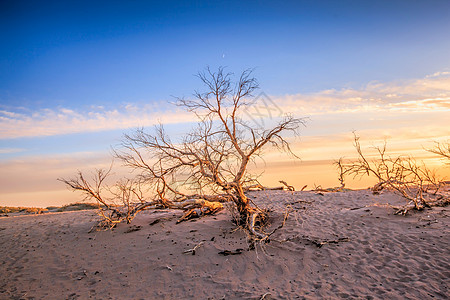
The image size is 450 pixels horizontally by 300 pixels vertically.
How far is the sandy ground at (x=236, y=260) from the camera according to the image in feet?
21.9

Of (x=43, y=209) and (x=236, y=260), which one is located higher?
(x=43, y=209)

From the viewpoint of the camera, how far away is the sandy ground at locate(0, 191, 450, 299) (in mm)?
6688

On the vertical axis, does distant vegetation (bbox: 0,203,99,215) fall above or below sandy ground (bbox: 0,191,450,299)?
above

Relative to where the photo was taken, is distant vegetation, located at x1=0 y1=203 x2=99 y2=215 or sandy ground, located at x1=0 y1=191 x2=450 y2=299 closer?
sandy ground, located at x1=0 y1=191 x2=450 y2=299

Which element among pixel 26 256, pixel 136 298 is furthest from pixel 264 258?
pixel 26 256

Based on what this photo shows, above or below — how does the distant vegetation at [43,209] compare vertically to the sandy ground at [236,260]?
above

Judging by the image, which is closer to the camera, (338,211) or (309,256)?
(309,256)

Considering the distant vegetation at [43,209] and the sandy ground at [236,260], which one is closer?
the sandy ground at [236,260]

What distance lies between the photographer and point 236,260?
7.93m

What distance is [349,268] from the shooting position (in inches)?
288

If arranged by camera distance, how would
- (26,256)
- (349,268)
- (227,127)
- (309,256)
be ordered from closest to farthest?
(349,268)
(309,256)
(26,256)
(227,127)

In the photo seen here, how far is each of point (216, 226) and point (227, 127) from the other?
3.36 m

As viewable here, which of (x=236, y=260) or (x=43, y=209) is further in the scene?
(x=43, y=209)

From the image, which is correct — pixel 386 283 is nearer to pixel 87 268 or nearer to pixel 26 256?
pixel 87 268
